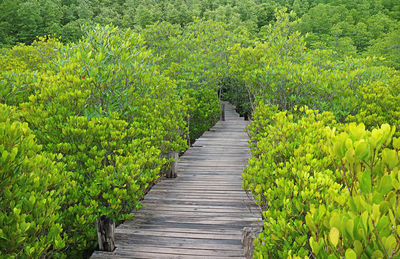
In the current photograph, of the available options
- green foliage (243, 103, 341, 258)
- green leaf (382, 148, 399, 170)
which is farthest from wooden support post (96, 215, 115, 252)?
green leaf (382, 148, 399, 170)

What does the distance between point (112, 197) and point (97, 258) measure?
0.96 meters

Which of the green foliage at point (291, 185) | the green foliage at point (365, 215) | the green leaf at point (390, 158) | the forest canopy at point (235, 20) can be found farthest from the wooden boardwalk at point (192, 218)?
the forest canopy at point (235, 20)

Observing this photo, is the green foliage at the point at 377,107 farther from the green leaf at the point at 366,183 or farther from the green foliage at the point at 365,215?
the green leaf at the point at 366,183

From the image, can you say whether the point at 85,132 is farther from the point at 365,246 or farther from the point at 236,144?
the point at 236,144

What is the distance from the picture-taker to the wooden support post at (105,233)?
13.8ft

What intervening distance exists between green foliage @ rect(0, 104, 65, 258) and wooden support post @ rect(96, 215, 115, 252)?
1270 mm

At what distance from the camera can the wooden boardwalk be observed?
4324 mm

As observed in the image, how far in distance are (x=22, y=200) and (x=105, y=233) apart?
1999 mm

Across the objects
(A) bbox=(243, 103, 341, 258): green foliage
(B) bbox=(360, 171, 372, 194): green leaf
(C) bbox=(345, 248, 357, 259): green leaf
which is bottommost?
(A) bbox=(243, 103, 341, 258): green foliage

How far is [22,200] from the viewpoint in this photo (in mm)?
2520

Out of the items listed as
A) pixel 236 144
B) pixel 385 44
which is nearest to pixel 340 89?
pixel 236 144

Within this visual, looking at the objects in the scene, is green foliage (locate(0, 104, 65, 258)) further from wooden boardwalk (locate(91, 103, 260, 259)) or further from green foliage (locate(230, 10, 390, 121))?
green foliage (locate(230, 10, 390, 121))

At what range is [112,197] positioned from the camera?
414 cm

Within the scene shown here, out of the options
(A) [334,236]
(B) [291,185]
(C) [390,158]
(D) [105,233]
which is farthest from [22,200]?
(C) [390,158]
